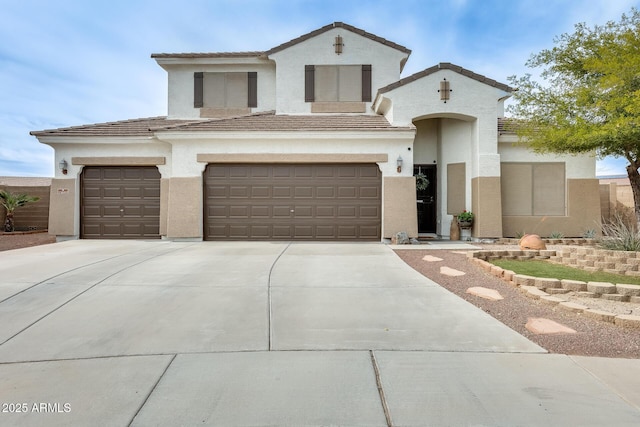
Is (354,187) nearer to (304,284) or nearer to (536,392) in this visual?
(304,284)

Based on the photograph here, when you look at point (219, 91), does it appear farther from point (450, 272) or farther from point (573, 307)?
point (573, 307)

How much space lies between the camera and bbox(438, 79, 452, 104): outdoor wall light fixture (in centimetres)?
1173

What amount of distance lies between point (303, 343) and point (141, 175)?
429 inches

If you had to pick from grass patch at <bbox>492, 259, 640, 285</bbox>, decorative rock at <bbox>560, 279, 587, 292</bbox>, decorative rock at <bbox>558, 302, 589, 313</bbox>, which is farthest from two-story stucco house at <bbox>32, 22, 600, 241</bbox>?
decorative rock at <bbox>558, 302, 589, 313</bbox>

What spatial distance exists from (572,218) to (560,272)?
708 cm

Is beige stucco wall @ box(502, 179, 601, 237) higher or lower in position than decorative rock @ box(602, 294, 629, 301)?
higher

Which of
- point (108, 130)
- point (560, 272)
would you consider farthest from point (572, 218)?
point (108, 130)

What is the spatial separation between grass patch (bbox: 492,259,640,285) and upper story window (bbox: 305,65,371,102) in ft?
29.0

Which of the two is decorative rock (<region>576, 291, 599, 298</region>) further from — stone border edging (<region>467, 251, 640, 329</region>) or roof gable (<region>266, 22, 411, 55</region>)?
roof gable (<region>266, 22, 411, 55</region>)

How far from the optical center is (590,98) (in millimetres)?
8367

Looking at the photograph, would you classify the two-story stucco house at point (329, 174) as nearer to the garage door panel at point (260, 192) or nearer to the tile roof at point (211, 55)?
the garage door panel at point (260, 192)

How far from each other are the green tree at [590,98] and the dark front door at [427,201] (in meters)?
3.91

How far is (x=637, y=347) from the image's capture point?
3602 mm

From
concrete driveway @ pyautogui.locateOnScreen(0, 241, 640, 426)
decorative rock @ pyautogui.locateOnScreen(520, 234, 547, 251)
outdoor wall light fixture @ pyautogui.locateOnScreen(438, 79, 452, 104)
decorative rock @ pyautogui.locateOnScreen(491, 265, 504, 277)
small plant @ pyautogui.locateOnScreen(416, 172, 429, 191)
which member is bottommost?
concrete driveway @ pyautogui.locateOnScreen(0, 241, 640, 426)
